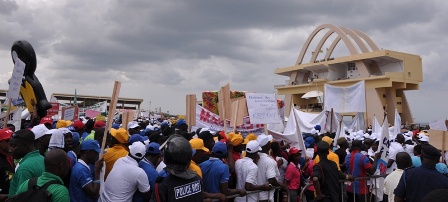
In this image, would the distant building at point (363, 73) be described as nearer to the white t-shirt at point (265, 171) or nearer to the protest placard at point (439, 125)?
the protest placard at point (439, 125)

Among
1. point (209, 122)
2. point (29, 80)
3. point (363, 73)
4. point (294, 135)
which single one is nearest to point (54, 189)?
point (294, 135)

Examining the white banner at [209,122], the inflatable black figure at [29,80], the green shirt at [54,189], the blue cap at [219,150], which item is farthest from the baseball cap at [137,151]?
the white banner at [209,122]

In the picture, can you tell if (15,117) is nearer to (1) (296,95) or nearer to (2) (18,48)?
(2) (18,48)

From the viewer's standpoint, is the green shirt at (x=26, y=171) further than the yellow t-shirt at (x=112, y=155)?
No

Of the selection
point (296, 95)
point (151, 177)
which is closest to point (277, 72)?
point (296, 95)

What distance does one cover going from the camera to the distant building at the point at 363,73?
4088 cm

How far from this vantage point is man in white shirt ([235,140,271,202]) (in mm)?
5383

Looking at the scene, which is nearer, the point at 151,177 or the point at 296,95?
the point at 151,177

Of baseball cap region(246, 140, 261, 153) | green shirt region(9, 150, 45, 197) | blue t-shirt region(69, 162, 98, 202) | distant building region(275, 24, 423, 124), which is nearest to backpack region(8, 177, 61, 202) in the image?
green shirt region(9, 150, 45, 197)

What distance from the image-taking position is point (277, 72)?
55969 millimetres

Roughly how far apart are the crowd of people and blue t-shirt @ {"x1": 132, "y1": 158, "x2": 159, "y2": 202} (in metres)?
0.01

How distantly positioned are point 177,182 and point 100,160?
159cm

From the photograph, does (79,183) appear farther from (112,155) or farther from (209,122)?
(209,122)

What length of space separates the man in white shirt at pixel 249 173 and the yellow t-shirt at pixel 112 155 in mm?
1626
